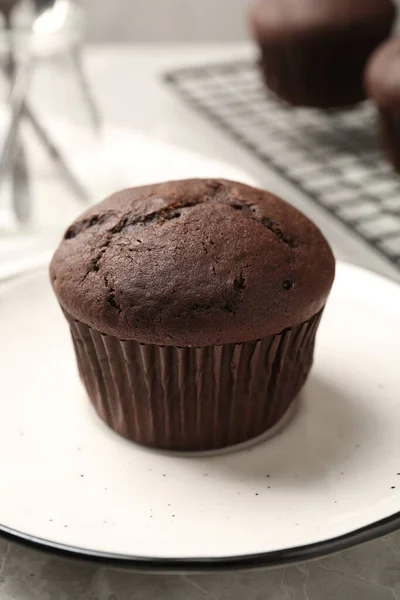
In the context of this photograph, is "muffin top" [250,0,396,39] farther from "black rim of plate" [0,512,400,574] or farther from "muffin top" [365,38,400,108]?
"black rim of plate" [0,512,400,574]

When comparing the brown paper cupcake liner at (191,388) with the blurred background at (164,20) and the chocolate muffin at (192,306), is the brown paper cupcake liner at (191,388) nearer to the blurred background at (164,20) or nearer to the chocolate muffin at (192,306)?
the chocolate muffin at (192,306)

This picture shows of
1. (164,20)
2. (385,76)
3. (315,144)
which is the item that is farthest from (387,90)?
(164,20)

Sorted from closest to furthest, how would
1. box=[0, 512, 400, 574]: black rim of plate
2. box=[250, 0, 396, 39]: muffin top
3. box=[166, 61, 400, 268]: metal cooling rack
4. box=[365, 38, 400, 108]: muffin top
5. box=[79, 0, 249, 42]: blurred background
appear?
1. box=[0, 512, 400, 574]: black rim of plate
2. box=[166, 61, 400, 268]: metal cooling rack
3. box=[365, 38, 400, 108]: muffin top
4. box=[250, 0, 396, 39]: muffin top
5. box=[79, 0, 249, 42]: blurred background

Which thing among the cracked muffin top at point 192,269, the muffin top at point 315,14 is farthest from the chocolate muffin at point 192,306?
the muffin top at point 315,14

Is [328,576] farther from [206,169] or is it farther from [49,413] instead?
[206,169]

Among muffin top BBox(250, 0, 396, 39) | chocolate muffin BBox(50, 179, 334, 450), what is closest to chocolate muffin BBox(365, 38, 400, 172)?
muffin top BBox(250, 0, 396, 39)

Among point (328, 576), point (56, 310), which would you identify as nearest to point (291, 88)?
point (56, 310)
